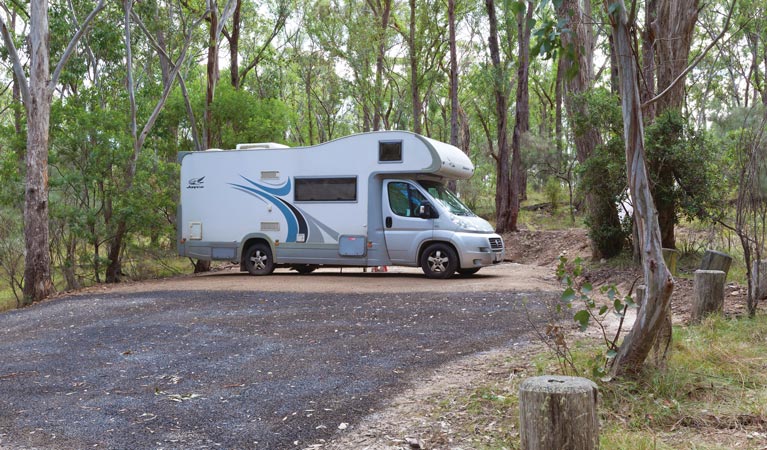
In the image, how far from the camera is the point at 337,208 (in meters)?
14.5

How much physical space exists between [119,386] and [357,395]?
2168mm

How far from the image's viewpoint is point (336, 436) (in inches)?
182

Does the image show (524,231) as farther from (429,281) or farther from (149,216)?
(149,216)

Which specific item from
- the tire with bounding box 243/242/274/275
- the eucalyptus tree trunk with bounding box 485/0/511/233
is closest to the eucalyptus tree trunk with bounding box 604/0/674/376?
the tire with bounding box 243/242/274/275

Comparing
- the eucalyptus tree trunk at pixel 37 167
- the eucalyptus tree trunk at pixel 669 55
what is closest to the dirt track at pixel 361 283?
the eucalyptus tree trunk at pixel 37 167

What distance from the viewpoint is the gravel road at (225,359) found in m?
4.89

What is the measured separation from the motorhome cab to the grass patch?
25.5 ft

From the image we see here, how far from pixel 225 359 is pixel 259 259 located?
336 inches

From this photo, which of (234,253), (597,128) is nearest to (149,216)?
(234,253)

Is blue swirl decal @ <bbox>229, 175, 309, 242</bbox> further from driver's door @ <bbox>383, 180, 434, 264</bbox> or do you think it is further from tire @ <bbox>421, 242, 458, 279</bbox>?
tire @ <bbox>421, 242, 458, 279</bbox>

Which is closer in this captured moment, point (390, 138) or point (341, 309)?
point (341, 309)

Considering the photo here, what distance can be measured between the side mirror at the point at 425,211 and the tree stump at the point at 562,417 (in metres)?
10.0

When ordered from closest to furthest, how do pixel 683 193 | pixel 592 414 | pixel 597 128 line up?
pixel 592 414 → pixel 683 193 → pixel 597 128

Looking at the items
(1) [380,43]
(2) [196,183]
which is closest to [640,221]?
(2) [196,183]
